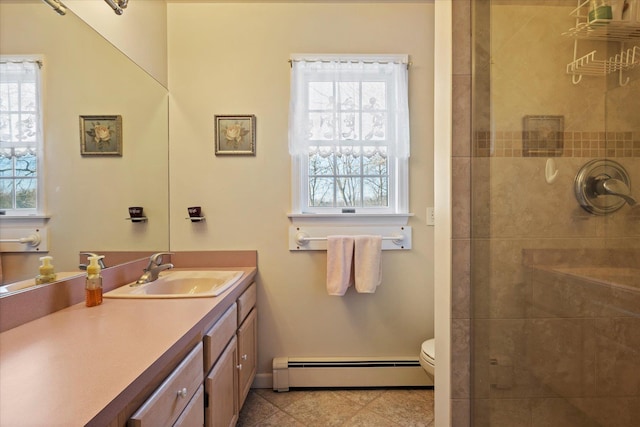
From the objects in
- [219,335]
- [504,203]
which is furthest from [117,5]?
[504,203]

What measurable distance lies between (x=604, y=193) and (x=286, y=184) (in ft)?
5.03

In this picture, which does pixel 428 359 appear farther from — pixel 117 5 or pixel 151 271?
pixel 117 5

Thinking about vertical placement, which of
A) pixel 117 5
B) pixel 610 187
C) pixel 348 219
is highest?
pixel 117 5

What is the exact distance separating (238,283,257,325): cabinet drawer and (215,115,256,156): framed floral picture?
2.98 feet

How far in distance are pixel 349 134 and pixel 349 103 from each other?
8.5 inches

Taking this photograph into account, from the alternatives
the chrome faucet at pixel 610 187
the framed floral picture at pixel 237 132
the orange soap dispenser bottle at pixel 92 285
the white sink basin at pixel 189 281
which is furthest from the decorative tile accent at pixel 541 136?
the orange soap dispenser bottle at pixel 92 285

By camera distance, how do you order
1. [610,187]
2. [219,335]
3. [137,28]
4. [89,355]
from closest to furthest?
[89,355], [610,187], [219,335], [137,28]

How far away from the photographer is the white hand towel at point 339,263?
177 centimetres

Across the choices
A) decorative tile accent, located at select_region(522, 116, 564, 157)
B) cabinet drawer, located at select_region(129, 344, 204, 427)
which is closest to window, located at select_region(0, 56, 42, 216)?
cabinet drawer, located at select_region(129, 344, 204, 427)

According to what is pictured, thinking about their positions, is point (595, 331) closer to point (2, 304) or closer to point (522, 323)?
point (522, 323)

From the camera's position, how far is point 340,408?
1.66 metres

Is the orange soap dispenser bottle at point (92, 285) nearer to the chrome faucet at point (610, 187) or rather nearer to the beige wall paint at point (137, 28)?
the beige wall paint at point (137, 28)

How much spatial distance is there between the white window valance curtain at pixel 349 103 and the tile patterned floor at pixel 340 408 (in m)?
1.57

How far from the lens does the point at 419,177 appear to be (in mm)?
1904
